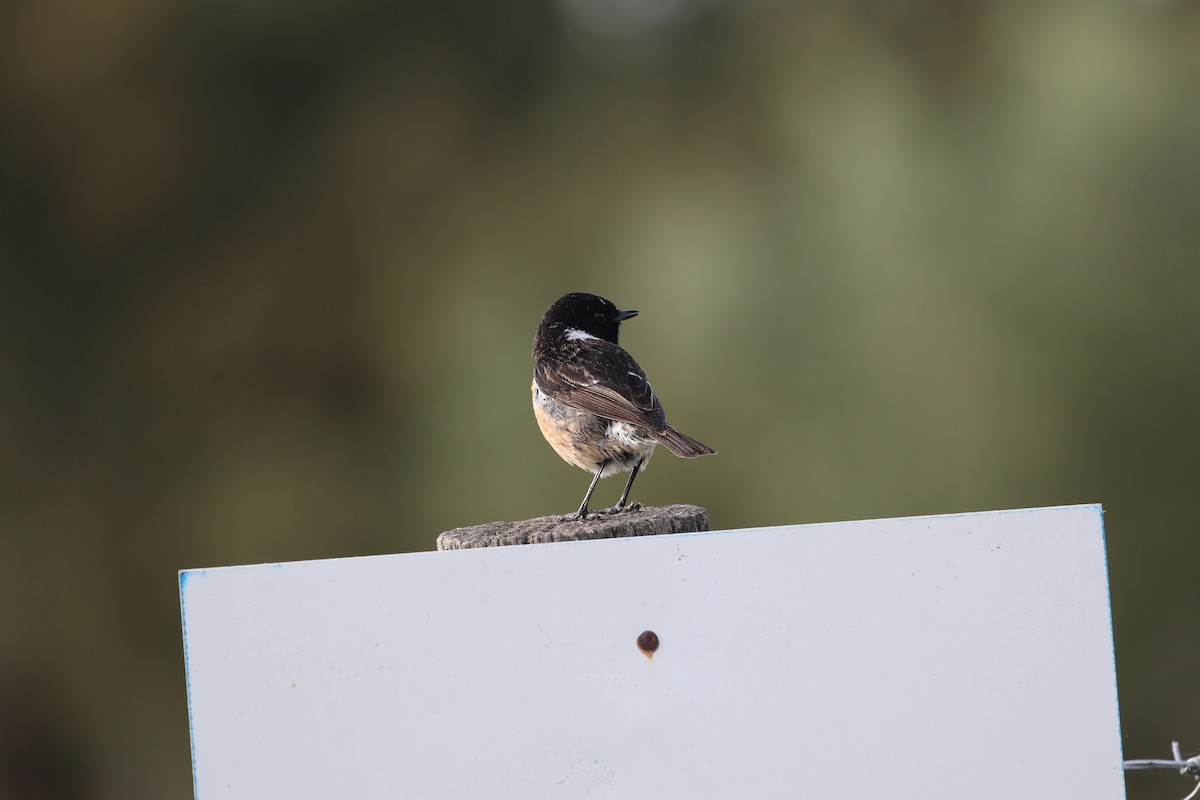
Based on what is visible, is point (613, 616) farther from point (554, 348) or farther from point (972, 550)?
point (554, 348)

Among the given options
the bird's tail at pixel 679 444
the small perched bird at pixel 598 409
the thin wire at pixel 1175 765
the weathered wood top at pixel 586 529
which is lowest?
the thin wire at pixel 1175 765

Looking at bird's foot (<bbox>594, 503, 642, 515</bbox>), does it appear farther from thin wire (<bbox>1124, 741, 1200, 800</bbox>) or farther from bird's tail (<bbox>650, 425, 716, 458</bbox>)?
thin wire (<bbox>1124, 741, 1200, 800</bbox>)

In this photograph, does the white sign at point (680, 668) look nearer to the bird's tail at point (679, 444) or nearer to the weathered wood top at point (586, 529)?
the weathered wood top at point (586, 529)

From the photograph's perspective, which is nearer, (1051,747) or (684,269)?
(1051,747)

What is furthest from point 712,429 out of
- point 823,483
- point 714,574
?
point 714,574

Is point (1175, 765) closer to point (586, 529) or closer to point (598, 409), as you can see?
point (586, 529)

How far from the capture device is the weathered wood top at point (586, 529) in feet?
10.1

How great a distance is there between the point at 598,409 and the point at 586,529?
94cm

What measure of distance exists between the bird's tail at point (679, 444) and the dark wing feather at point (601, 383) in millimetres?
47

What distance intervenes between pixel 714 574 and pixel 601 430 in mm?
1845

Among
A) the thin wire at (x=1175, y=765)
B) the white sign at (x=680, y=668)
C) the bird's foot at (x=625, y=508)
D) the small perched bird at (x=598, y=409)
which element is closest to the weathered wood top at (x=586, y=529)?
the bird's foot at (x=625, y=508)

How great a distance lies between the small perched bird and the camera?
12.7ft

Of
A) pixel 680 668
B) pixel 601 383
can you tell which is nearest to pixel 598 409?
pixel 601 383

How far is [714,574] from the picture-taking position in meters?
2.20
